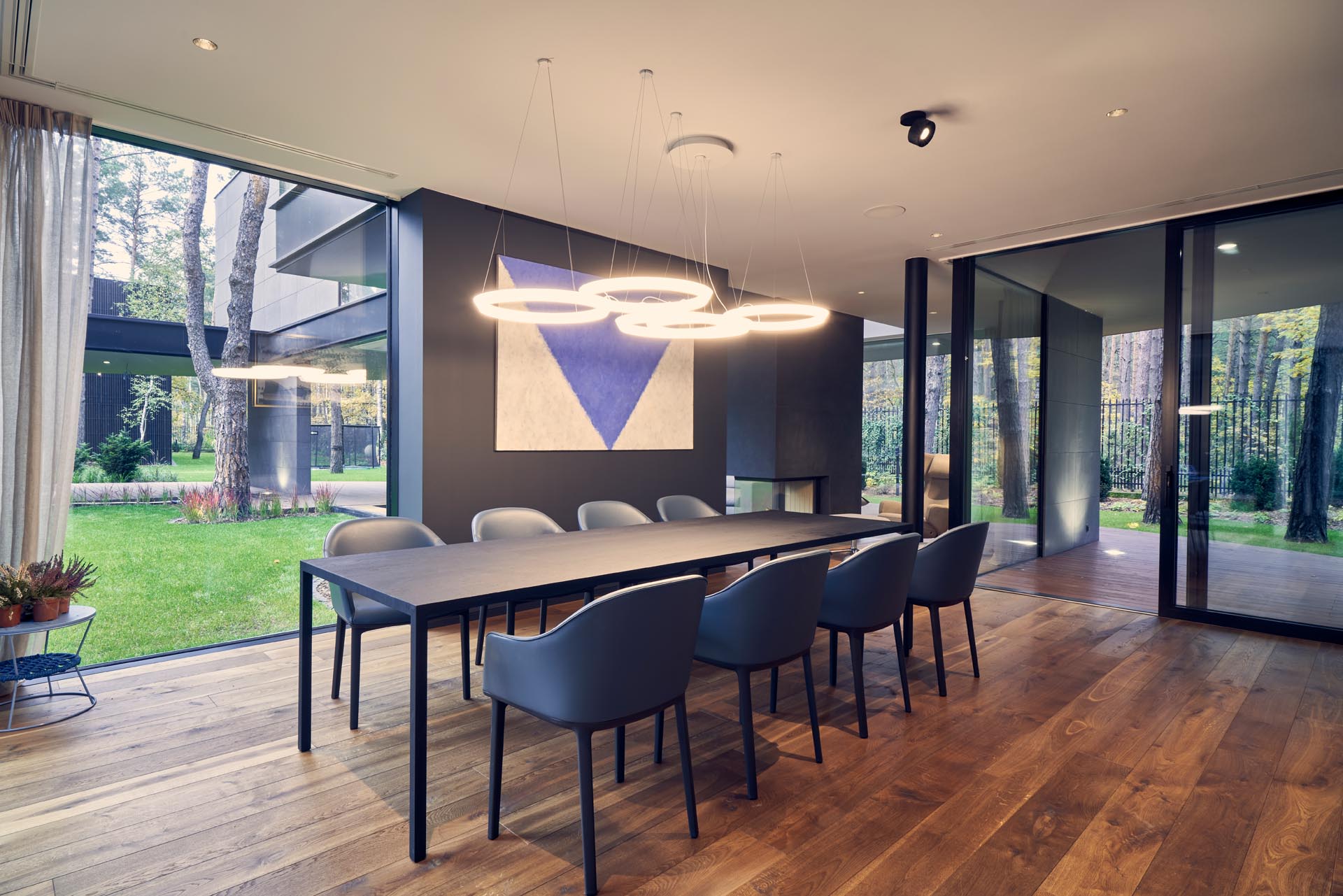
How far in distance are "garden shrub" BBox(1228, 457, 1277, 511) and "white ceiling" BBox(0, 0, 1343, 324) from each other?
65.9 inches

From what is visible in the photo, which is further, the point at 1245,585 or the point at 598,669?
the point at 1245,585

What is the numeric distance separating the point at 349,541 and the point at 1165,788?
10.9ft

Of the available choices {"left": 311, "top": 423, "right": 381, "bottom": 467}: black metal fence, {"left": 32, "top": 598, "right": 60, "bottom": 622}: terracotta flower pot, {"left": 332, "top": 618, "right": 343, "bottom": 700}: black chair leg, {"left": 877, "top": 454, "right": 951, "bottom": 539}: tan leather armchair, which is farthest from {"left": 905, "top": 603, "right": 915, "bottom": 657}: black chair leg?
{"left": 32, "top": 598, "right": 60, "bottom": 622}: terracotta flower pot

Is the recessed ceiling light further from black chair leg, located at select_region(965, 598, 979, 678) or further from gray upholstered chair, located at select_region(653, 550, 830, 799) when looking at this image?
gray upholstered chair, located at select_region(653, 550, 830, 799)

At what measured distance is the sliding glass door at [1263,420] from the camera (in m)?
4.16

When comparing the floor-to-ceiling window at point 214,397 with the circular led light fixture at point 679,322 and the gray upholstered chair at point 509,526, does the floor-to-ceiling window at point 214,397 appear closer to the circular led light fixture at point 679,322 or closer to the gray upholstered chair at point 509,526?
the gray upholstered chair at point 509,526

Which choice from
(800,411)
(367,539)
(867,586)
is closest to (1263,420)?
(867,586)

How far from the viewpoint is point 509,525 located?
384cm

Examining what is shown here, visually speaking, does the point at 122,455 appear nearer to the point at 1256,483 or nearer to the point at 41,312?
the point at 41,312

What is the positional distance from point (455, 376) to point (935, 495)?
4.89 meters

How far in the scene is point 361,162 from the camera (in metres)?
4.00

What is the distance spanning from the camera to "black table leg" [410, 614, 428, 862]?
1.97m

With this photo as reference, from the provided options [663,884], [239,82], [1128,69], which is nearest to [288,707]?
[663,884]

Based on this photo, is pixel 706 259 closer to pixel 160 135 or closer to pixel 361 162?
pixel 361 162
